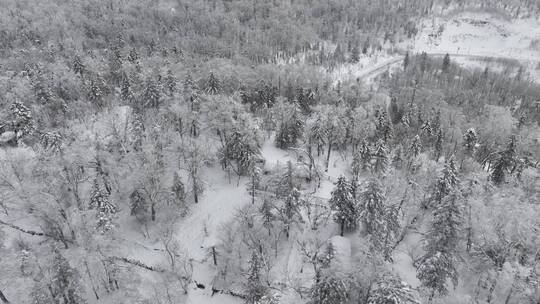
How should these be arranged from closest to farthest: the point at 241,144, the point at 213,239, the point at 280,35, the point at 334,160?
the point at 213,239
the point at 241,144
the point at 334,160
the point at 280,35

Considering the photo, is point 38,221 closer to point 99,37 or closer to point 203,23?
point 99,37

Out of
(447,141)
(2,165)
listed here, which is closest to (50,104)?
(2,165)

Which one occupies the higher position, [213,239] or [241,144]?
[241,144]

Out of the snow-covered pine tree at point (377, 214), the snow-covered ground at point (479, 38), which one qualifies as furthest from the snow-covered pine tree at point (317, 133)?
the snow-covered ground at point (479, 38)

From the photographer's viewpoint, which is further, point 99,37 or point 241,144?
point 99,37

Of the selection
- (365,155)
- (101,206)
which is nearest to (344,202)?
(365,155)

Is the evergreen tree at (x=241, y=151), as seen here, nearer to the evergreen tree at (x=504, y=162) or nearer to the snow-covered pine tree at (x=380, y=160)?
the snow-covered pine tree at (x=380, y=160)

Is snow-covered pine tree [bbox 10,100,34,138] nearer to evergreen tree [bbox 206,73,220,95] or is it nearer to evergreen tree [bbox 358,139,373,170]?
evergreen tree [bbox 206,73,220,95]
